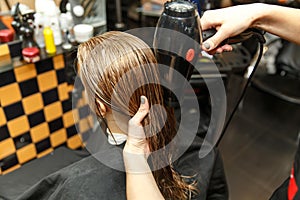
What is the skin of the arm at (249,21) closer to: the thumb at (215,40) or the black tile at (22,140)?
the thumb at (215,40)

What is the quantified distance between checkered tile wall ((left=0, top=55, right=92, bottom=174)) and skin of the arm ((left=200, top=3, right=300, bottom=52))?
909 millimetres

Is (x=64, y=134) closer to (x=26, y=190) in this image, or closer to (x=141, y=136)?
(x=26, y=190)

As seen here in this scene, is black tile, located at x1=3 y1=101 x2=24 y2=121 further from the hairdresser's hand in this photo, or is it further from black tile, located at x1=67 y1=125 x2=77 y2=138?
the hairdresser's hand

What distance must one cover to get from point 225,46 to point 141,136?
0.48 metres

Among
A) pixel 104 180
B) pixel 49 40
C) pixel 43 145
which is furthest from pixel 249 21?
pixel 43 145

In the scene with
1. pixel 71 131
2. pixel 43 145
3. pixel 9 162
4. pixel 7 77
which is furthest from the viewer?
pixel 71 131

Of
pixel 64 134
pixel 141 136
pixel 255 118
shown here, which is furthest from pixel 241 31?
pixel 255 118

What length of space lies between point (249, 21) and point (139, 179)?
649 mm

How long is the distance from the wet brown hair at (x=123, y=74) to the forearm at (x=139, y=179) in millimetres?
→ 74

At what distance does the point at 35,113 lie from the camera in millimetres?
1650

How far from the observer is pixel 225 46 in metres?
1.06

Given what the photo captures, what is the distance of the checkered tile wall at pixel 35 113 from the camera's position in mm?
1502

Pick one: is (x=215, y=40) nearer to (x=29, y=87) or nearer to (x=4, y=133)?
(x=29, y=87)

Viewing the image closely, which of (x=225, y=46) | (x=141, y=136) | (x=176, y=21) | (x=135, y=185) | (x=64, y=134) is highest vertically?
(x=176, y=21)
